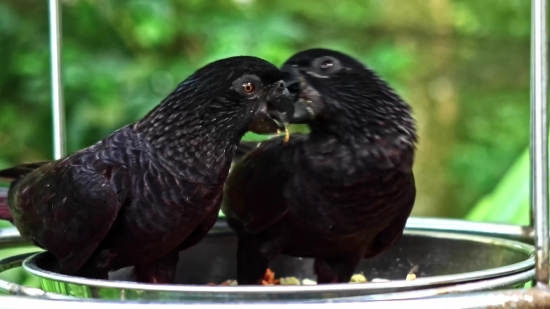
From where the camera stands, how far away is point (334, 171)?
1.02m

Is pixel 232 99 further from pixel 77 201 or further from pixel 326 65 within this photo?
pixel 77 201

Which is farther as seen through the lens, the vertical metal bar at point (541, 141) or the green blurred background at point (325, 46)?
the green blurred background at point (325, 46)

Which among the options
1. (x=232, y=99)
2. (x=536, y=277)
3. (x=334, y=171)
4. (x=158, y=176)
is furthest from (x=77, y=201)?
(x=536, y=277)

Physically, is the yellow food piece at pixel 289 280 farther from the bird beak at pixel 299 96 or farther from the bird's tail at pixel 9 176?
the bird's tail at pixel 9 176

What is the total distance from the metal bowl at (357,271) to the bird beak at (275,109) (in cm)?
29

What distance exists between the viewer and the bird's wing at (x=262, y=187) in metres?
1.08

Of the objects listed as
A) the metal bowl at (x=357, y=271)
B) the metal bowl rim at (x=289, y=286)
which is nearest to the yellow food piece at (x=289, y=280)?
the metal bowl at (x=357, y=271)

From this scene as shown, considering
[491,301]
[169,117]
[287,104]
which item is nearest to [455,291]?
[491,301]

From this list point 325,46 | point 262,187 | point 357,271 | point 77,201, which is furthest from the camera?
point 325,46

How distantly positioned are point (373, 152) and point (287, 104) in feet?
0.51

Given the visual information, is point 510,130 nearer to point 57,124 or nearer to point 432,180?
point 432,180

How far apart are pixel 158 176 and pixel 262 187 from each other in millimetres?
178

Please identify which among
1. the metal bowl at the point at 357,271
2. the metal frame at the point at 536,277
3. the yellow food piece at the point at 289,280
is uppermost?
the metal frame at the point at 536,277

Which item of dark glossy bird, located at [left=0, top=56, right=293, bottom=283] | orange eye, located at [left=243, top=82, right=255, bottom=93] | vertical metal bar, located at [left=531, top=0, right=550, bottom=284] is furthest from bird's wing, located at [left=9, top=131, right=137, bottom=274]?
vertical metal bar, located at [left=531, top=0, right=550, bottom=284]
